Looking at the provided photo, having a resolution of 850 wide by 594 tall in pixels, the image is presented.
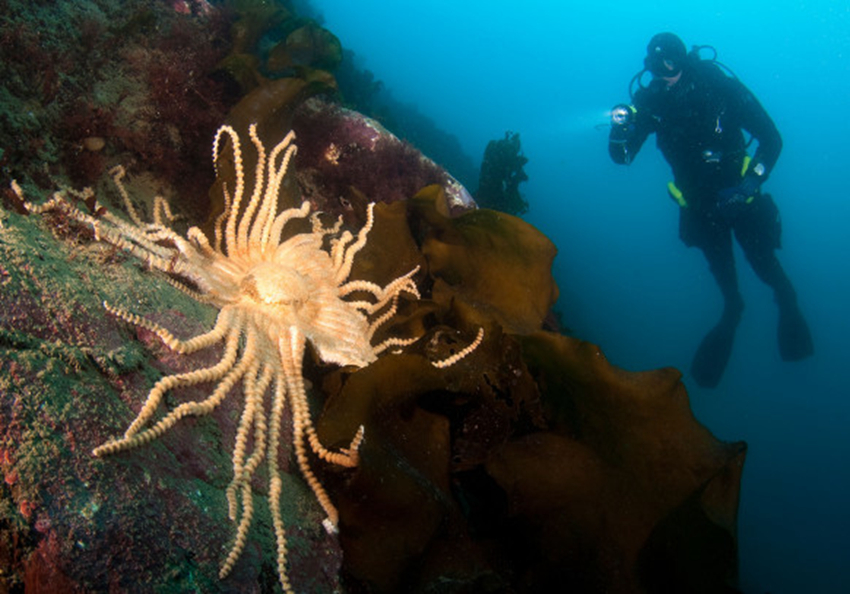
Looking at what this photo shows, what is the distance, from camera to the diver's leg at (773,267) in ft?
34.8

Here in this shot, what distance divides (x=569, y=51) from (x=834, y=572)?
141981mm

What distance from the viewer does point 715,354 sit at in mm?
13320

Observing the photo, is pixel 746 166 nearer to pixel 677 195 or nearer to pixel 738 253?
pixel 677 195

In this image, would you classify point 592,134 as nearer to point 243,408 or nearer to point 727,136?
point 727,136

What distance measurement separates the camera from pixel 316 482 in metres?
1.74

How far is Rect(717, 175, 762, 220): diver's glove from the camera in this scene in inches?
372

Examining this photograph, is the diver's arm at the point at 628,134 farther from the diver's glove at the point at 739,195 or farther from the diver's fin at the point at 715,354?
the diver's fin at the point at 715,354

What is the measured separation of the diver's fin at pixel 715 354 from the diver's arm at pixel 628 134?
258 inches

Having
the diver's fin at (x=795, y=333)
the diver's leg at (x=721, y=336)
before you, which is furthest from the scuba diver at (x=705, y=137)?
the diver's fin at (x=795, y=333)

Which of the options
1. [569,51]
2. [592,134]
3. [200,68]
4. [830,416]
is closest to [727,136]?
[200,68]

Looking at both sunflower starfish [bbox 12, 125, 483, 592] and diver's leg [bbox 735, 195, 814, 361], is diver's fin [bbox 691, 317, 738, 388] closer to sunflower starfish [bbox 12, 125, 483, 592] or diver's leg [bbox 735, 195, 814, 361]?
diver's leg [bbox 735, 195, 814, 361]

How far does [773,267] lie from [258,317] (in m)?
14.1

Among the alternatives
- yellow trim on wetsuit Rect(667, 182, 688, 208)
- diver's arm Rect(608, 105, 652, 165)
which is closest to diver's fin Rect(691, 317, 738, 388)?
yellow trim on wetsuit Rect(667, 182, 688, 208)

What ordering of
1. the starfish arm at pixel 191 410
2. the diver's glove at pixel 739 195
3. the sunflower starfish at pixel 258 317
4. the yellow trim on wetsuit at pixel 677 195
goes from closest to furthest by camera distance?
the starfish arm at pixel 191 410 → the sunflower starfish at pixel 258 317 → the diver's glove at pixel 739 195 → the yellow trim on wetsuit at pixel 677 195
